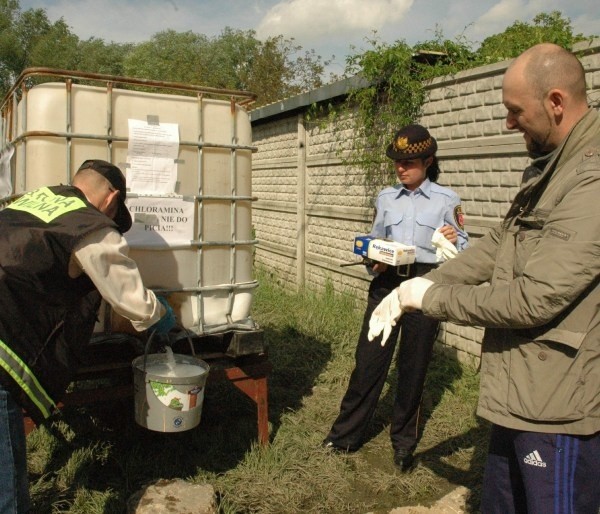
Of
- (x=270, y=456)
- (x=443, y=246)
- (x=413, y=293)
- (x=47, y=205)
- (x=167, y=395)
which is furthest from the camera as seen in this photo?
(x=270, y=456)

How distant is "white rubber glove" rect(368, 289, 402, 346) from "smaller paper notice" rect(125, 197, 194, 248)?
4.07 feet

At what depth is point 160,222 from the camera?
9.82ft

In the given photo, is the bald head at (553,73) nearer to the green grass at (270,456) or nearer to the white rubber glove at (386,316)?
the white rubber glove at (386,316)

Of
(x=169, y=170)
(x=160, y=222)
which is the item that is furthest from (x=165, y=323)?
(x=169, y=170)

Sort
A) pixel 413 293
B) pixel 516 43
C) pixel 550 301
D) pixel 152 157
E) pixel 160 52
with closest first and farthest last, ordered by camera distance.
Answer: pixel 550 301, pixel 413 293, pixel 152 157, pixel 516 43, pixel 160 52

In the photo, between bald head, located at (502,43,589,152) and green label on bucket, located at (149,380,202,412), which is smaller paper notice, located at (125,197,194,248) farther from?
bald head, located at (502,43,589,152)

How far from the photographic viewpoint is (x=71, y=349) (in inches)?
88.3

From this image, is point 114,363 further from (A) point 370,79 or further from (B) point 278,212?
(B) point 278,212

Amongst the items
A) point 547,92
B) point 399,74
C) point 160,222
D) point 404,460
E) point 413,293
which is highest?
point 399,74

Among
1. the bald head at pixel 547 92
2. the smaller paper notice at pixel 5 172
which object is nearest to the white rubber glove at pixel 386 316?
the bald head at pixel 547 92

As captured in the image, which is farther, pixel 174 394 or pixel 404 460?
pixel 404 460

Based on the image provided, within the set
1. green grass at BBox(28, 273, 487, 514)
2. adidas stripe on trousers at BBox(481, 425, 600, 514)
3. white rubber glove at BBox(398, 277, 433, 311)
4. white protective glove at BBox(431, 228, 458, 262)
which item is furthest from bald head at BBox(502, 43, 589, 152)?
green grass at BBox(28, 273, 487, 514)

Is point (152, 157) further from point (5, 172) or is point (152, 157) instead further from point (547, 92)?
point (547, 92)

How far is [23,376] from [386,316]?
1325 mm
